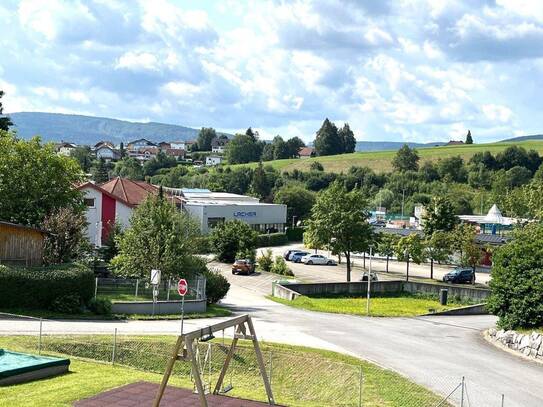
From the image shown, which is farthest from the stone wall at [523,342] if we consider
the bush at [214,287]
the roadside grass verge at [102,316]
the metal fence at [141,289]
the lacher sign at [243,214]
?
the lacher sign at [243,214]

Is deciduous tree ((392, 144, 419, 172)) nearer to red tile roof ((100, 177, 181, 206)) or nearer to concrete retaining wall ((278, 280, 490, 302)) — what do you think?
red tile roof ((100, 177, 181, 206))

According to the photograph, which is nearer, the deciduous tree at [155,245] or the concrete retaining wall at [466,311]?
the deciduous tree at [155,245]

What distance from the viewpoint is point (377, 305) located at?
4481 cm

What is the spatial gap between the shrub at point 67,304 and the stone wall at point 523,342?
19.0m

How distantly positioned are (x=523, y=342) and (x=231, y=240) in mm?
36606

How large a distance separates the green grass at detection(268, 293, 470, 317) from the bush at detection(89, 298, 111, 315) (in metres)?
12.5

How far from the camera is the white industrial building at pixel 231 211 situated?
78.4m

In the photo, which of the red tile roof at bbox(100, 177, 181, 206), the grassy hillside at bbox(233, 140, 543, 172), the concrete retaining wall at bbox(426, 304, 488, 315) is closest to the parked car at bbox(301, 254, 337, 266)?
the red tile roof at bbox(100, 177, 181, 206)

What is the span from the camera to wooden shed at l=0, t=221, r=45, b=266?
107ft

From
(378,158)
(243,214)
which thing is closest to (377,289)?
(243,214)

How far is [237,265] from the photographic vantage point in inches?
2203

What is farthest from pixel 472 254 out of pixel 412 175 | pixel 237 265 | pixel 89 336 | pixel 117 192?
pixel 412 175

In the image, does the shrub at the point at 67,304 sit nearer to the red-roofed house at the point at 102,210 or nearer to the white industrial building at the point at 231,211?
the red-roofed house at the point at 102,210

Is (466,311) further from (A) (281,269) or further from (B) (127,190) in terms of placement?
(B) (127,190)
